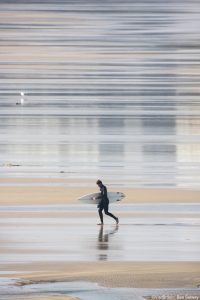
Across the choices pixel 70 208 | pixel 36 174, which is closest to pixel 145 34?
pixel 36 174

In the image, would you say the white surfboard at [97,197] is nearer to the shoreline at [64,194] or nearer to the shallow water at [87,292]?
the shoreline at [64,194]

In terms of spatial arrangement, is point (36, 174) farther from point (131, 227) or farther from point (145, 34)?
point (145, 34)

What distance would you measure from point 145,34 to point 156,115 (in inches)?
880

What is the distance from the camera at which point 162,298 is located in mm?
17453

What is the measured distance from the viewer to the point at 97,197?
94.5 ft

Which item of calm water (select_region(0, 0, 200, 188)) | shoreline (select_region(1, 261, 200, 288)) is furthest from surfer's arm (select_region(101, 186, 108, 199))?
calm water (select_region(0, 0, 200, 188))

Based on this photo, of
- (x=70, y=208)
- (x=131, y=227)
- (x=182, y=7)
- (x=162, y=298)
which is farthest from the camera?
(x=182, y=7)

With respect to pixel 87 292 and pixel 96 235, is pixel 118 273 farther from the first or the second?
pixel 96 235

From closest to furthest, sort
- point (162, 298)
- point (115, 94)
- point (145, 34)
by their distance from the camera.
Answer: point (162, 298) → point (115, 94) → point (145, 34)

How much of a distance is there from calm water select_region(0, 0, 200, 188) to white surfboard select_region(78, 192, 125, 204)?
4.42 meters

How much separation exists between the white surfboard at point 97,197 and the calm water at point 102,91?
4.42 metres

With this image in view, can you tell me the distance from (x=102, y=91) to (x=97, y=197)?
28.0 m

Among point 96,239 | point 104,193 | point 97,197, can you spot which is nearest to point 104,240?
point 96,239

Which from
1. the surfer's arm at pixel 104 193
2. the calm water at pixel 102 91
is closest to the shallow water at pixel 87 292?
the surfer's arm at pixel 104 193
